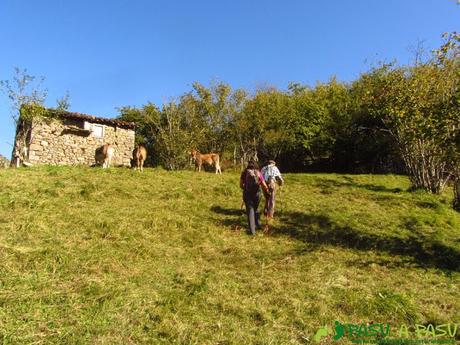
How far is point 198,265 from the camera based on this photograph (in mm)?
8180

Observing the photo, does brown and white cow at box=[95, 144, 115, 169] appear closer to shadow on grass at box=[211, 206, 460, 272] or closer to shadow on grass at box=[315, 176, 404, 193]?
shadow on grass at box=[211, 206, 460, 272]

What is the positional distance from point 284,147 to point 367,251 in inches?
847

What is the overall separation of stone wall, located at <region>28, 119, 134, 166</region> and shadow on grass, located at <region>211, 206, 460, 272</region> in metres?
16.6

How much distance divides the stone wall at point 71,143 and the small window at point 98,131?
13 cm

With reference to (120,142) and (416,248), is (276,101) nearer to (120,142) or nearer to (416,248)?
(120,142)

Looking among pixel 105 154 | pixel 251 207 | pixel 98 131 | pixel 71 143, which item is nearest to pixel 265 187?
pixel 251 207

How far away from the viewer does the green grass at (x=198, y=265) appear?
577cm

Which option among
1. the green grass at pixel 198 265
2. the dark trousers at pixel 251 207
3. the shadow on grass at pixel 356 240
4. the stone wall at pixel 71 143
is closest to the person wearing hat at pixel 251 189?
the dark trousers at pixel 251 207

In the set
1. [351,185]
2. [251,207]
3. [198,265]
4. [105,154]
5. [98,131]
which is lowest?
[198,265]

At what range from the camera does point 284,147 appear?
3084 cm

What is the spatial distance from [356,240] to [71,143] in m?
20.8

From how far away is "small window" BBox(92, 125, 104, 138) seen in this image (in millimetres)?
27188

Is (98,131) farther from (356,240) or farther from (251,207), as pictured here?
(356,240)

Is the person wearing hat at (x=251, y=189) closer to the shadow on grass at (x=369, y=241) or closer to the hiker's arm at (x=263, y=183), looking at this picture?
the hiker's arm at (x=263, y=183)
